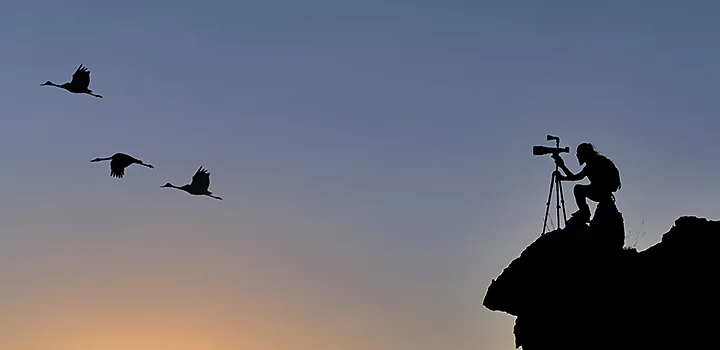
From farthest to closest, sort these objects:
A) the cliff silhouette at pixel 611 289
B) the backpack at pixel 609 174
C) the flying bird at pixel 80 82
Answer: the flying bird at pixel 80 82 → the backpack at pixel 609 174 → the cliff silhouette at pixel 611 289

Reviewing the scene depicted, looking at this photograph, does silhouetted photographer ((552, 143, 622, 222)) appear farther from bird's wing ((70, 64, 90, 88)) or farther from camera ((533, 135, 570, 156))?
bird's wing ((70, 64, 90, 88))

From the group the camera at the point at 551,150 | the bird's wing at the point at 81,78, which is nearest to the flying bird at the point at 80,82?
the bird's wing at the point at 81,78

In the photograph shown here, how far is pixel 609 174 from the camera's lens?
19.8 meters

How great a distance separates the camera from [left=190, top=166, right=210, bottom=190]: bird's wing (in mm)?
32656

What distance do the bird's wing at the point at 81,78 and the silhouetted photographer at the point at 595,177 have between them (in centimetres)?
1613

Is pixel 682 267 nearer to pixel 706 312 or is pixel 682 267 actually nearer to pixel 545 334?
pixel 706 312

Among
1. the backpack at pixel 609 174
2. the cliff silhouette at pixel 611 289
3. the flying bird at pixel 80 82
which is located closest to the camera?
the cliff silhouette at pixel 611 289

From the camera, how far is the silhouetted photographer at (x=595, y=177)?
64.9 feet

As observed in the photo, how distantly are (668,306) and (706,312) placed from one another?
708mm

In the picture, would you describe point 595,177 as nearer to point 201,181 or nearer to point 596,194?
point 596,194

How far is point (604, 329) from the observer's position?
19.0 meters

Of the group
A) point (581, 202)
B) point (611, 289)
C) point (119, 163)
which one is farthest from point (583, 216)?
point (119, 163)

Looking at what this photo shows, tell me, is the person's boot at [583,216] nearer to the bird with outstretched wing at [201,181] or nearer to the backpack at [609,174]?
the backpack at [609,174]

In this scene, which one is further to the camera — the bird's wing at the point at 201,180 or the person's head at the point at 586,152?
the bird's wing at the point at 201,180
